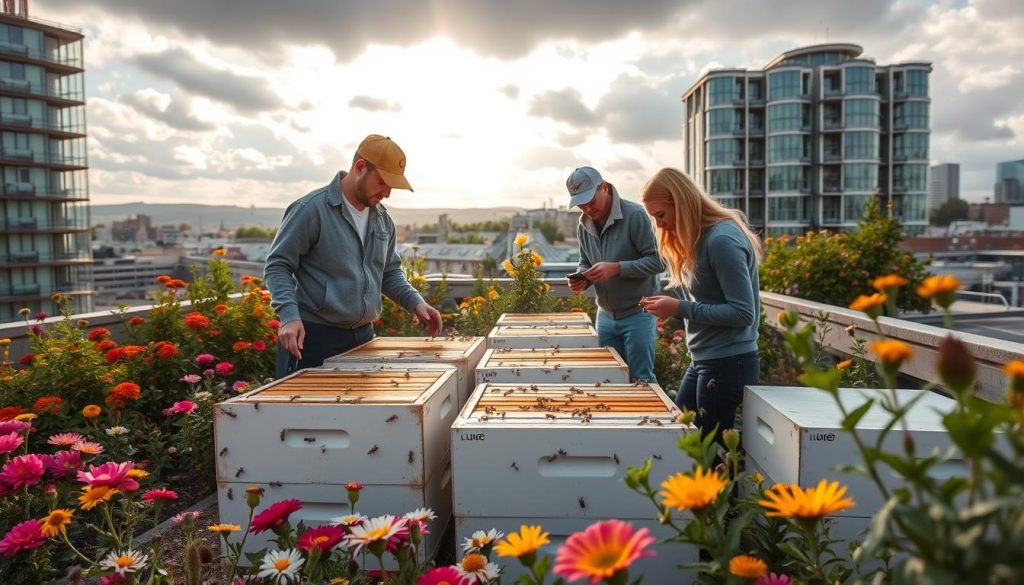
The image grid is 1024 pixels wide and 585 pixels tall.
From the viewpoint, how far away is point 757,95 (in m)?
63.2

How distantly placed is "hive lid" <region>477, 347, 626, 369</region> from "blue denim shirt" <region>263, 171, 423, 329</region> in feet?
2.76

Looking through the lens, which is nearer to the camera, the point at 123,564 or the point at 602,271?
the point at 123,564

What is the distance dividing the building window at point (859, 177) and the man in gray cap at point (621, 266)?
6235cm

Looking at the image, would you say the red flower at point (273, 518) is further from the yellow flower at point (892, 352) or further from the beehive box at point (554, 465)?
the yellow flower at point (892, 352)

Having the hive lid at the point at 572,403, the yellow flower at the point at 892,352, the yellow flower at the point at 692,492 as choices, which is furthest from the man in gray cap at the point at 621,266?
the yellow flower at the point at 892,352

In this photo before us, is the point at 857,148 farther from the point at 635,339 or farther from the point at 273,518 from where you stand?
the point at 273,518

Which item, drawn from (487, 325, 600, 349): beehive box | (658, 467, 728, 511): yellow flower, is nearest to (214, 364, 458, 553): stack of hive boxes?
(658, 467, 728, 511): yellow flower

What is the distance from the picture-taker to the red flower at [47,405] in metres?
3.70

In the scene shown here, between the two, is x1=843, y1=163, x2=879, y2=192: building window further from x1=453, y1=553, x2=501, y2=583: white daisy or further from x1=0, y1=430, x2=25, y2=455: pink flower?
x1=0, y1=430, x2=25, y2=455: pink flower

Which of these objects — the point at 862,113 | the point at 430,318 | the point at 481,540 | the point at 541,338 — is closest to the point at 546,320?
the point at 541,338

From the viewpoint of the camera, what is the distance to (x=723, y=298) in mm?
3322

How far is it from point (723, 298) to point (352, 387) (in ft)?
6.05

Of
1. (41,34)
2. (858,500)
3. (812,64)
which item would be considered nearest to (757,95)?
(812,64)

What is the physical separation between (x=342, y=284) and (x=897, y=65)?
70.5 m
